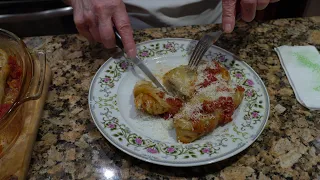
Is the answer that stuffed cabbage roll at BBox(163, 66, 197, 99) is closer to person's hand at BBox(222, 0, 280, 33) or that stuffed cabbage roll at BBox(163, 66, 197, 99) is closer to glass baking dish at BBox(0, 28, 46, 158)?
person's hand at BBox(222, 0, 280, 33)

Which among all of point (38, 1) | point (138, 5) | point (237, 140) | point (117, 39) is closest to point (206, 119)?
point (237, 140)

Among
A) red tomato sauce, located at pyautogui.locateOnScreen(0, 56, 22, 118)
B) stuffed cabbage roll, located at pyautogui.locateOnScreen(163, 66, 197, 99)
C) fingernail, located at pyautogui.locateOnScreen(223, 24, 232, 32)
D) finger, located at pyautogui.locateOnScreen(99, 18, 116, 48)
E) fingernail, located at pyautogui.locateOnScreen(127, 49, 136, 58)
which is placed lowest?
stuffed cabbage roll, located at pyautogui.locateOnScreen(163, 66, 197, 99)

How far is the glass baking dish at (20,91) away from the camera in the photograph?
86 centimetres

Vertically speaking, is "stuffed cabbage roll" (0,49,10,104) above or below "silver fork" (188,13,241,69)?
above

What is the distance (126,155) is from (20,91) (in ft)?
1.11

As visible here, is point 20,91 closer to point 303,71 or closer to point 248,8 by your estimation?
point 248,8

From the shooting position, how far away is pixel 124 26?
1.16 metres

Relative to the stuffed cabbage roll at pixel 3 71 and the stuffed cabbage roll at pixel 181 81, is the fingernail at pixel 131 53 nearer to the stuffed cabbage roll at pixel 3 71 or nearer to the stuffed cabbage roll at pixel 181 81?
the stuffed cabbage roll at pixel 181 81

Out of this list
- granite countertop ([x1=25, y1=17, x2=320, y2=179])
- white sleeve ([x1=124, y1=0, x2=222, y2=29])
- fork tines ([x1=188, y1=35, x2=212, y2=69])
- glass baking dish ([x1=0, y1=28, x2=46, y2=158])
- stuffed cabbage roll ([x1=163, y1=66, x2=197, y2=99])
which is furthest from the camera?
white sleeve ([x1=124, y1=0, x2=222, y2=29])

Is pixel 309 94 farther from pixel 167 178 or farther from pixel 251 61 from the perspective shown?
pixel 167 178

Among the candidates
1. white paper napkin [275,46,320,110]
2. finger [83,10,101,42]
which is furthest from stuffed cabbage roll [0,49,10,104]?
white paper napkin [275,46,320,110]

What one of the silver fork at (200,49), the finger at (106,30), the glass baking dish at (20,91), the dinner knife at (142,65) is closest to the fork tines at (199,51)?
the silver fork at (200,49)

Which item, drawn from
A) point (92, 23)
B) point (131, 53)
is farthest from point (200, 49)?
point (92, 23)

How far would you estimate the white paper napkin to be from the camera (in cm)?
120
